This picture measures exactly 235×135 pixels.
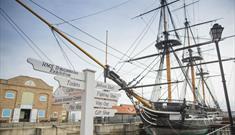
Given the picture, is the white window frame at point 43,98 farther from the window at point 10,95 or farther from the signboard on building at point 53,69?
the signboard on building at point 53,69

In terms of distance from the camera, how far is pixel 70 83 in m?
3.90

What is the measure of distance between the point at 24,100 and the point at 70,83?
2943cm

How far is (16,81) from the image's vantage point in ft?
92.4

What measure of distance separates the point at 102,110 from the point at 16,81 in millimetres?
28868

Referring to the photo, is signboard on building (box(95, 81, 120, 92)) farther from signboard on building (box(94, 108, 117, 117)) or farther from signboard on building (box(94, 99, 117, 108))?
signboard on building (box(94, 108, 117, 117))

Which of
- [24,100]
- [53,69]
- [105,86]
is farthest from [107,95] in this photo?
[24,100]

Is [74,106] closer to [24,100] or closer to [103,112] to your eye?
[103,112]

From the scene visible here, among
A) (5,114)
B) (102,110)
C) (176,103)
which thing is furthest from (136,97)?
(5,114)

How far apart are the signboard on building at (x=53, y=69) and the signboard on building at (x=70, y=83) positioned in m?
0.12

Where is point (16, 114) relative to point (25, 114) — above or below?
above

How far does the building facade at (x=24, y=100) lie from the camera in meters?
26.6

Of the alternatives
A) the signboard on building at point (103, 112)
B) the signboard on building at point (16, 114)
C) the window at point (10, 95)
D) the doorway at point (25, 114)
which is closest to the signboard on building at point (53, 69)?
the signboard on building at point (103, 112)

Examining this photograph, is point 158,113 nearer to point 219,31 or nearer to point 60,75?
point 219,31

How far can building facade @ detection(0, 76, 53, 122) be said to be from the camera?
2659cm
